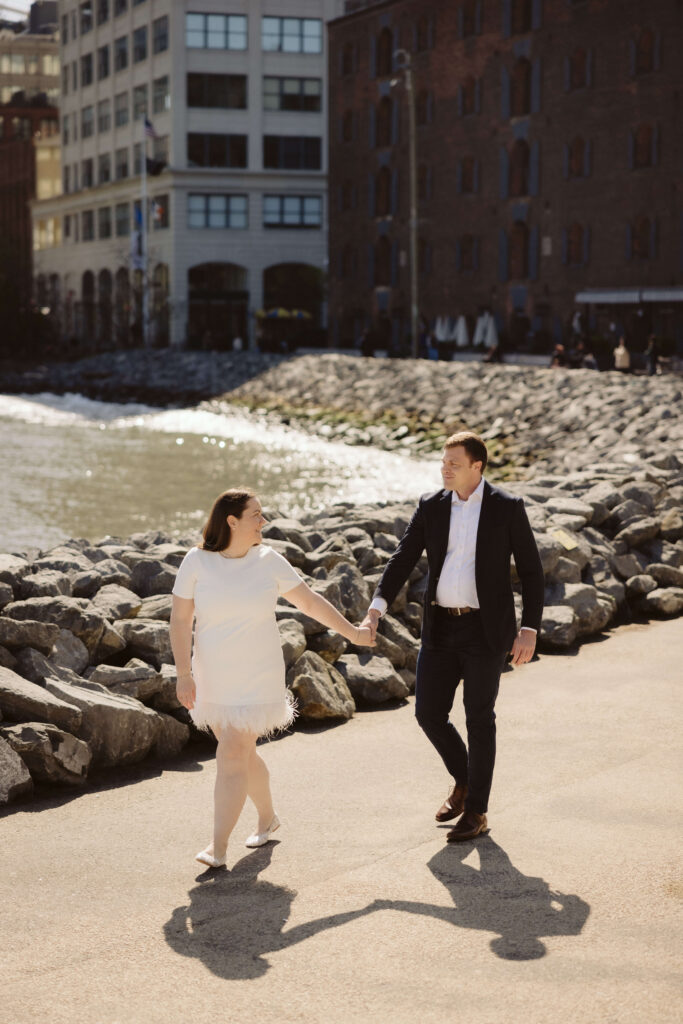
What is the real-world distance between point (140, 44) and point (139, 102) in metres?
3.64

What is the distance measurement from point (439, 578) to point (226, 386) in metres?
56.4

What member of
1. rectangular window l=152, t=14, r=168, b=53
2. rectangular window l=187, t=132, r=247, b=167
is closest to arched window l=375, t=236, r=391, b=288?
rectangular window l=187, t=132, r=247, b=167

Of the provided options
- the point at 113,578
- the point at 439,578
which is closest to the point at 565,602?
the point at 113,578

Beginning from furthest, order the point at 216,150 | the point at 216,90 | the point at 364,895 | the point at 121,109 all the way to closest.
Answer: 1. the point at 121,109
2. the point at 216,150
3. the point at 216,90
4. the point at 364,895

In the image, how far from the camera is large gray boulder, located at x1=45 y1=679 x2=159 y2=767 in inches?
314

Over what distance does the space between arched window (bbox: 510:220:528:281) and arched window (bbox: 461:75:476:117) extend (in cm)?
666

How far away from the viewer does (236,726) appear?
6148 mm

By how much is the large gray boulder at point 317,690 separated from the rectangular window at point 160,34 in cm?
8157

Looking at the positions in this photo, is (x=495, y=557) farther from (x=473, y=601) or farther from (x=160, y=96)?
(x=160, y=96)

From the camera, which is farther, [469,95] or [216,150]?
[216,150]

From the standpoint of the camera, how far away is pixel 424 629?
6.79m

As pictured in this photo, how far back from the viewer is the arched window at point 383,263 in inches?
2869

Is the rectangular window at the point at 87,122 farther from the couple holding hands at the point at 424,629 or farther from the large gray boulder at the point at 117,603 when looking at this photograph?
the couple holding hands at the point at 424,629

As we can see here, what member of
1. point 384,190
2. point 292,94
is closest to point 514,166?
point 384,190
